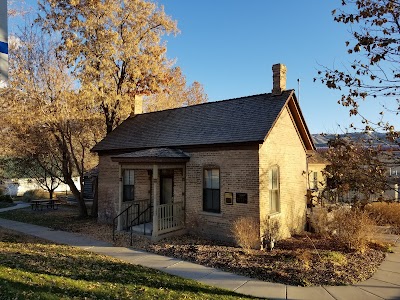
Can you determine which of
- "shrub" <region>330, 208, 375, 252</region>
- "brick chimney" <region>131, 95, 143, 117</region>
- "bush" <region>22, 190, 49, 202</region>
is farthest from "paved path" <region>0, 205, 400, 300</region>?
"bush" <region>22, 190, 49, 202</region>

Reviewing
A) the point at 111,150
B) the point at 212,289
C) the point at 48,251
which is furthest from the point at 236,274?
the point at 111,150

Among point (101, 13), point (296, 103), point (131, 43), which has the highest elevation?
point (101, 13)

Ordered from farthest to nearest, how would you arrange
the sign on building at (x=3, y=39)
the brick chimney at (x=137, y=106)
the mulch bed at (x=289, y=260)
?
the brick chimney at (x=137, y=106) < the mulch bed at (x=289, y=260) < the sign on building at (x=3, y=39)

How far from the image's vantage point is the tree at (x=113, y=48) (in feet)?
57.8

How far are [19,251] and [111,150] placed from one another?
8.28 metres

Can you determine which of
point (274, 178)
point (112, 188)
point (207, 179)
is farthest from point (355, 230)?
point (112, 188)

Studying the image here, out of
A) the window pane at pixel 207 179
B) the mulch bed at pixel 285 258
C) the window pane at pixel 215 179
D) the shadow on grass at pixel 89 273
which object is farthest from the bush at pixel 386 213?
the shadow on grass at pixel 89 273

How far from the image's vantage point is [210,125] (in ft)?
47.0

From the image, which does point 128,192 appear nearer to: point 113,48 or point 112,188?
point 112,188

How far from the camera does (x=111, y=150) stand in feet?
57.6

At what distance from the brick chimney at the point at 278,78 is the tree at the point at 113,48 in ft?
30.4

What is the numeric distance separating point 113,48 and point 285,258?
14.6 m

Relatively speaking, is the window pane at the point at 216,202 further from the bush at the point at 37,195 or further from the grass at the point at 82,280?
the bush at the point at 37,195

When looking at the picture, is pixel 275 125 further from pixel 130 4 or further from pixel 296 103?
pixel 130 4
